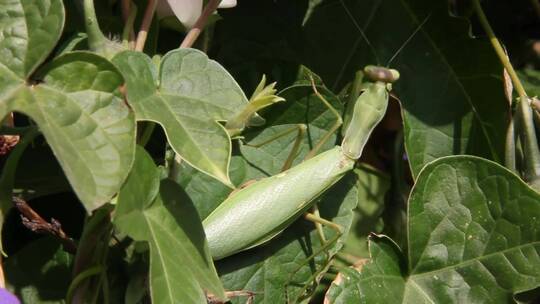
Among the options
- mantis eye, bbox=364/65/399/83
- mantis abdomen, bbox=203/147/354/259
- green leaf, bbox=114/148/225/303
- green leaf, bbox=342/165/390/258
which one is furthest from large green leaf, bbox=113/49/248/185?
green leaf, bbox=342/165/390/258

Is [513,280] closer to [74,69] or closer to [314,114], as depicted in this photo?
[314,114]

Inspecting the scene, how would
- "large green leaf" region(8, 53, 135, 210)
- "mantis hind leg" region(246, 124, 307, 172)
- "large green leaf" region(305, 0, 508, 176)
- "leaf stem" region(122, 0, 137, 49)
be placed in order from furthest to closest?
1. "large green leaf" region(305, 0, 508, 176)
2. "mantis hind leg" region(246, 124, 307, 172)
3. "leaf stem" region(122, 0, 137, 49)
4. "large green leaf" region(8, 53, 135, 210)

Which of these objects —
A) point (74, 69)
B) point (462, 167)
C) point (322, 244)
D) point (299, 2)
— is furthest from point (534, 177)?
point (74, 69)

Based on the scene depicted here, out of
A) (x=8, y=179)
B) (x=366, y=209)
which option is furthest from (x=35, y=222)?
(x=366, y=209)

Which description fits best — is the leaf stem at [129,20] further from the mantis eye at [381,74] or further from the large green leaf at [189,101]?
the mantis eye at [381,74]

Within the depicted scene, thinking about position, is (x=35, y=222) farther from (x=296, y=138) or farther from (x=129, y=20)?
(x=296, y=138)

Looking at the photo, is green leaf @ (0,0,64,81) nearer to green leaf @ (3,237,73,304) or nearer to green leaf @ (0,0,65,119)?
green leaf @ (0,0,65,119)
